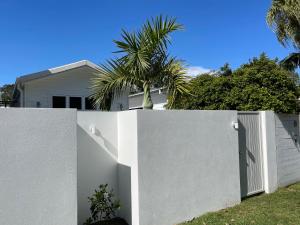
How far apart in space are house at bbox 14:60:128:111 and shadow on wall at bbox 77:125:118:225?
610 centimetres

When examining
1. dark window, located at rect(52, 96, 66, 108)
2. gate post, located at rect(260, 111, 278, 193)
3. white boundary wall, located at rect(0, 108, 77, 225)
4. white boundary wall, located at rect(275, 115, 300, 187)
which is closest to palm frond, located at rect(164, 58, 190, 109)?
gate post, located at rect(260, 111, 278, 193)

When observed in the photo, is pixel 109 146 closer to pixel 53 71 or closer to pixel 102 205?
pixel 102 205

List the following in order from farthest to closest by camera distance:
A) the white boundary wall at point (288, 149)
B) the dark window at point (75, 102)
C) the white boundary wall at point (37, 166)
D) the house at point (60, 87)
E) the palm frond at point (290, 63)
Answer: the palm frond at point (290, 63)
the dark window at point (75, 102)
the house at point (60, 87)
the white boundary wall at point (288, 149)
the white boundary wall at point (37, 166)

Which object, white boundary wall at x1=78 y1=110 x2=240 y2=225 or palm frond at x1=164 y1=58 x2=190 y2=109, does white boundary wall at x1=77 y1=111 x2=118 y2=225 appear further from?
palm frond at x1=164 y1=58 x2=190 y2=109

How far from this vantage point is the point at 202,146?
7.16 metres

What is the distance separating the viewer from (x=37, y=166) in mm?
4824

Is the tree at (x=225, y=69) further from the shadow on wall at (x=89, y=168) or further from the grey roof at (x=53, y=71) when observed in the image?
the shadow on wall at (x=89, y=168)

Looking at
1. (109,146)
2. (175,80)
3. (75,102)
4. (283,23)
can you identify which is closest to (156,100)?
(75,102)

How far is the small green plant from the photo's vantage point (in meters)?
6.05

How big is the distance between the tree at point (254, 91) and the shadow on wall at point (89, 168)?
371 centimetres

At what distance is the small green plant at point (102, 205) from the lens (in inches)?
238

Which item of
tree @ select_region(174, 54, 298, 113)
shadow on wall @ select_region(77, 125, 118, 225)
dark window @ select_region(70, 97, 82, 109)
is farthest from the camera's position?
dark window @ select_region(70, 97, 82, 109)

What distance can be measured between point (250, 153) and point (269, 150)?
2.78ft

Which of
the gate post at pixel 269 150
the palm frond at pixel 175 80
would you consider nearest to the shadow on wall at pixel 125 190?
the palm frond at pixel 175 80
